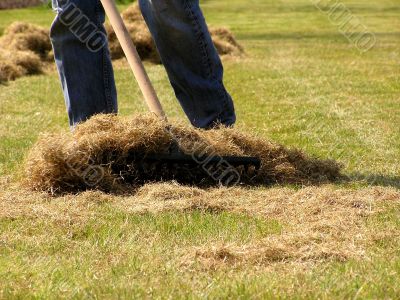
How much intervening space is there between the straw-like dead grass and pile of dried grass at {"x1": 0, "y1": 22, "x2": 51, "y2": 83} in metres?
6.95

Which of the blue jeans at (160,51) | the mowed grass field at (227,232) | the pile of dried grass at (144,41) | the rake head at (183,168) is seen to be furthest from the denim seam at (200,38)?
the pile of dried grass at (144,41)

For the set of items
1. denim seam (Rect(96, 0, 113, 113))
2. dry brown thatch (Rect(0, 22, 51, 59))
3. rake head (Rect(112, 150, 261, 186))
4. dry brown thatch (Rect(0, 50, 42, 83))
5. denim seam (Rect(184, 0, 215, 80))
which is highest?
denim seam (Rect(184, 0, 215, 80))

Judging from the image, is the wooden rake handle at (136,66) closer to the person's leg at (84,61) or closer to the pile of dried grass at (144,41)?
the person's leg at (84,61)

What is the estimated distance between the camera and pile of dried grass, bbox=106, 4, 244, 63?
13.2 metres

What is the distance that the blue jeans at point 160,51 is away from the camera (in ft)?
16.3

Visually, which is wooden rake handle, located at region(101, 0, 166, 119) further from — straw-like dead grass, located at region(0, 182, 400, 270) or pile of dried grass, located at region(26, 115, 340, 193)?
straw-like dead grass, located at region(0, 182, 400, 270)

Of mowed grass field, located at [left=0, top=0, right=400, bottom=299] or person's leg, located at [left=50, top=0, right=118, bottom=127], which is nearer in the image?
mowed grass field, located at [left=0, top=0, right=400, bottom=299]

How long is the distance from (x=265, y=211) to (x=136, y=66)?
50.6 inches

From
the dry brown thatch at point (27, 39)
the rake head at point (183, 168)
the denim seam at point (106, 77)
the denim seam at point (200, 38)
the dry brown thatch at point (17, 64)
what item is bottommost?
the dry brown thatch at point (27, 39)

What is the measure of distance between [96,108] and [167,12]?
662 millimetres

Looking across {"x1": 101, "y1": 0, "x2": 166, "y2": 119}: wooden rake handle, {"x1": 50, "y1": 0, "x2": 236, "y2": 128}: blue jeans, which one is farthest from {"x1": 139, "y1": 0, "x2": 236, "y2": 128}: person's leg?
{"x1": 101, "y1": 0, "x2": 166, "y2": 119}: wooden rake handle

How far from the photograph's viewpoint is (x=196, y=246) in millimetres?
3326

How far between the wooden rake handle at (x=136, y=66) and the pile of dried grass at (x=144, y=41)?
8.25m

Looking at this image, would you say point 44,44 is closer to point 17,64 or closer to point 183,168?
point 17,64
